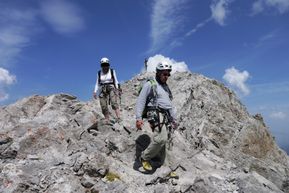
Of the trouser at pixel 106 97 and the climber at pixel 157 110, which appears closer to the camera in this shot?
the climber at pixel 157 110

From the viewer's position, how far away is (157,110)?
1420 cm

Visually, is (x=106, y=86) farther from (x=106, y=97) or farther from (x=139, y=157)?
(x=139, y=157)

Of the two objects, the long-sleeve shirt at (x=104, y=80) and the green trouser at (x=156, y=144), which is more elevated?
the long-sleeve shirt at (x=104, y=80)

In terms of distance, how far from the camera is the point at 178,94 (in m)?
26.1

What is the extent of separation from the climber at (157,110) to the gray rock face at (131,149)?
3.05 feet

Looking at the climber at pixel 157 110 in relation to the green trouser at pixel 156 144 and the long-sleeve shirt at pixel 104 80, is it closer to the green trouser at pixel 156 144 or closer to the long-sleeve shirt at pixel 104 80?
the green trouser at pixel 156 144

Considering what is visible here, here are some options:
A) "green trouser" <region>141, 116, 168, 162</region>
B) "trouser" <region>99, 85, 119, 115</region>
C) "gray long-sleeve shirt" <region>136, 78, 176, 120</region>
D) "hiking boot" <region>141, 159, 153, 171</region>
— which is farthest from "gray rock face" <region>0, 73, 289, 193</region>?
"gray long-sleeve shirt" <region>136, 78, 176, 120</region>

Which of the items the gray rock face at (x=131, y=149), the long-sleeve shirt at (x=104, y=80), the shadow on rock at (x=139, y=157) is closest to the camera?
the gray rock face at (x=131, y=149)

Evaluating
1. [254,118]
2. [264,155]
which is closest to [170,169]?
[264,155]

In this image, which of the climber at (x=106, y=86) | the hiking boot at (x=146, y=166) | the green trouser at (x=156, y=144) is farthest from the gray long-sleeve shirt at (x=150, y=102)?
the climber at (x=106, y=86)

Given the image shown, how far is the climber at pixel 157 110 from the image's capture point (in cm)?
1388

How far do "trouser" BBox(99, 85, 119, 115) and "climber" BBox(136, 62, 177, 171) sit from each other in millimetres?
5256

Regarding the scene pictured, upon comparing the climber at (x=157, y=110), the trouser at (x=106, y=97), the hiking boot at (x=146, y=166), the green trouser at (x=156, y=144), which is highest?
the trouser at (x=106, y=97)

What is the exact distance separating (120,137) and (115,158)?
1.26 meters
